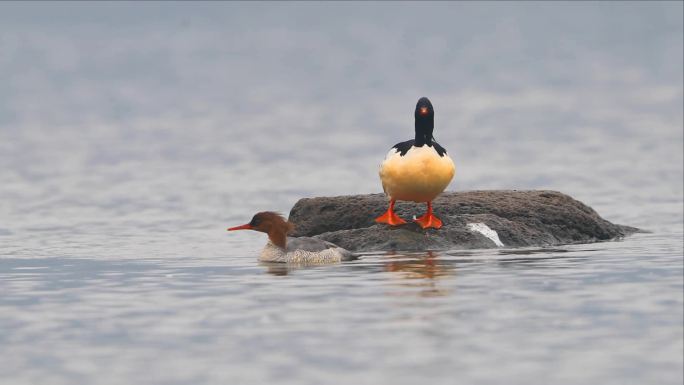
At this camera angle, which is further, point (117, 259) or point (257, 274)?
point (117, 259)

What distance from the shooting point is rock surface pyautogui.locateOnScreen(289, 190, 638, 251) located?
20.7m

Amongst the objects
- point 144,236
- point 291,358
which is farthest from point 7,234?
point 291,358

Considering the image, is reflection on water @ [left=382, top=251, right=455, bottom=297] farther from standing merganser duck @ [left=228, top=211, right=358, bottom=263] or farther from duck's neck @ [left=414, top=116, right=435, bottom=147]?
duck's neck @ [left=414, top=116, right=435, bottom=147]

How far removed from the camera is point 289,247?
A: 19.0 metres

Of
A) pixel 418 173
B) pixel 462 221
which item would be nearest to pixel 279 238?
pixel 418 173

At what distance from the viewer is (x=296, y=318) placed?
12.2m

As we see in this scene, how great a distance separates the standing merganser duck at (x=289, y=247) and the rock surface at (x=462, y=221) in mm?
1825

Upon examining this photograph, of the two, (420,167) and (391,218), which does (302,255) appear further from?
(391,218)

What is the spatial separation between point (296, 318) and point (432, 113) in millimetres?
9165

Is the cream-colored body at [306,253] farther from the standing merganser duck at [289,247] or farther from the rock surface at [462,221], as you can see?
the rock surface at [462,221]

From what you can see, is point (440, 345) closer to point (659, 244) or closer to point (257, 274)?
point (257, 274)

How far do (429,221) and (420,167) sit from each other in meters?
1.33

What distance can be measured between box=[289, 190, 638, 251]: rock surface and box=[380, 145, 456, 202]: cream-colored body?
78 cm

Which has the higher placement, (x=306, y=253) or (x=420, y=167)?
(x=420, y=167)
